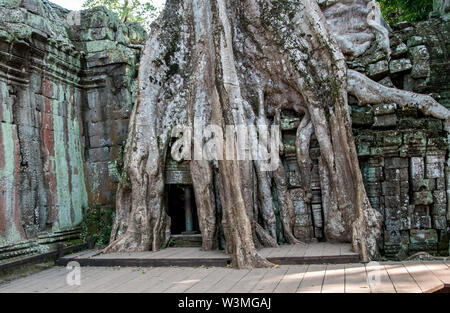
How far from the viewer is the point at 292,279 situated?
382cm

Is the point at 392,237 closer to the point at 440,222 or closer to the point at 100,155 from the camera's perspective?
the point at 440,222

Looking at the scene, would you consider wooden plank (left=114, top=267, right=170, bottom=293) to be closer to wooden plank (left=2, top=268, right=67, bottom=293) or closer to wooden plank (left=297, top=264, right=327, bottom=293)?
wooden plank (left=2, top=268, right=67, bottom=293)

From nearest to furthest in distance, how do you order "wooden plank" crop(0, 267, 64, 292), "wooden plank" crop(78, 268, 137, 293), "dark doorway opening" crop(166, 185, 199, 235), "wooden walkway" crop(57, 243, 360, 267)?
"wooden plank" crop(78, 268, 137, 293), "wooden plank" crop(0, 267, 64, 292), "wooden walkway" crop(57, 243, 360, 267), "dark doorway opening" crop(166, 185, 199, 235)

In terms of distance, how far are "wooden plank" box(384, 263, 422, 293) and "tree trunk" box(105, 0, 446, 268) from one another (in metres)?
0.70

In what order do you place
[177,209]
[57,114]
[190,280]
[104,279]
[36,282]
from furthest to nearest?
1. [177,209]
2. [57,114]
3. [36,282]
4. [104,279]
5. [190,280]

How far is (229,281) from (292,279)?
55 cm

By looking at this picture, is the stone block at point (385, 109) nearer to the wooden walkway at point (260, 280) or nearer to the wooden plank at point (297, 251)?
the wooden plank at point (297, 251)

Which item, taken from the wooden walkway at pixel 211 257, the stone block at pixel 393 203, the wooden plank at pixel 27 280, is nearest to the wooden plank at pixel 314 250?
the wooden walkway at pixel 211 257

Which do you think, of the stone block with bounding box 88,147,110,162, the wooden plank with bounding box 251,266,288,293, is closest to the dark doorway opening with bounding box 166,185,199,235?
the stone block with bounding box 88,147,110,162

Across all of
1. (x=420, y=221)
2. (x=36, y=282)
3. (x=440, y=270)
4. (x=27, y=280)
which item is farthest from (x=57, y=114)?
(x=440, y=270)

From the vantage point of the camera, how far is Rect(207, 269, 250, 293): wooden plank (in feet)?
11.8

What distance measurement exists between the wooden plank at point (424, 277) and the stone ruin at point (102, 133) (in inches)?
43.7

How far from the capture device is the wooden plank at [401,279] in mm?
3287

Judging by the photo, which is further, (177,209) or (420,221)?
(177,209)
